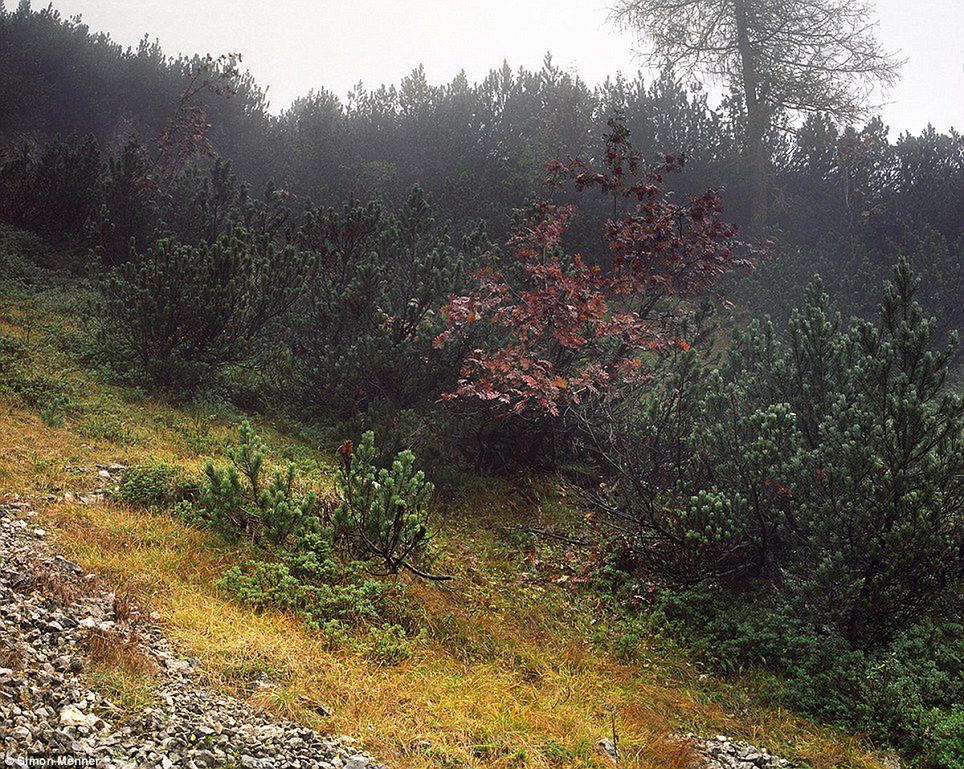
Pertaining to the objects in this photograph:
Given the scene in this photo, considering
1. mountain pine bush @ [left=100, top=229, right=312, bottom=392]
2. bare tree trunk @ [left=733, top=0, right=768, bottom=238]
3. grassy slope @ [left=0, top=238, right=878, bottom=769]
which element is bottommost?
grassy slope @ [left=0, top=238, right=878, bottom=769]

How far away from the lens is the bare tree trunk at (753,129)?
1270cm

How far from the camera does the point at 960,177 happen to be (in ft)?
38.9

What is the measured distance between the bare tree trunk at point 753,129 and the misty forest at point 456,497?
2.00m

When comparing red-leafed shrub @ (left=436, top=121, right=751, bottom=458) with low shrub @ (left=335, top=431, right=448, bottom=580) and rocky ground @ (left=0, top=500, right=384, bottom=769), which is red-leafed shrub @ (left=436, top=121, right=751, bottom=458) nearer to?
low shrub @ (left=335, top=431, right=448, bottom=580)

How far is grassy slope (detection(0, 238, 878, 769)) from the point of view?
2.86 m

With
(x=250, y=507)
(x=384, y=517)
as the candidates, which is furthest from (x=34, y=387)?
(x=384, y=517)

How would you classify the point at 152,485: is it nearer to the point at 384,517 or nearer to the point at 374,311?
the point at 384,517

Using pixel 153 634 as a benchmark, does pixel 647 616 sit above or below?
below

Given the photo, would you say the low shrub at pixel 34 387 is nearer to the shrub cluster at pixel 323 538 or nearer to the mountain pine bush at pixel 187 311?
the mountain pine bush at pixel 187 311

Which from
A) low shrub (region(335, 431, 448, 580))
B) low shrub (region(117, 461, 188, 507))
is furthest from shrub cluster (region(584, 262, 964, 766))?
low shrub (region(117, 461, 188, 507))

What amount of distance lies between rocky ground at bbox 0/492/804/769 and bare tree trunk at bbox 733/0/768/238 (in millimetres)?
11727

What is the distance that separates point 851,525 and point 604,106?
13.3m

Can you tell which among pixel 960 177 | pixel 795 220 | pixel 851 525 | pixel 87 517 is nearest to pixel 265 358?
pixel 87 517

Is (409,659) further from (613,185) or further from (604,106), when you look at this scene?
(604,106)
